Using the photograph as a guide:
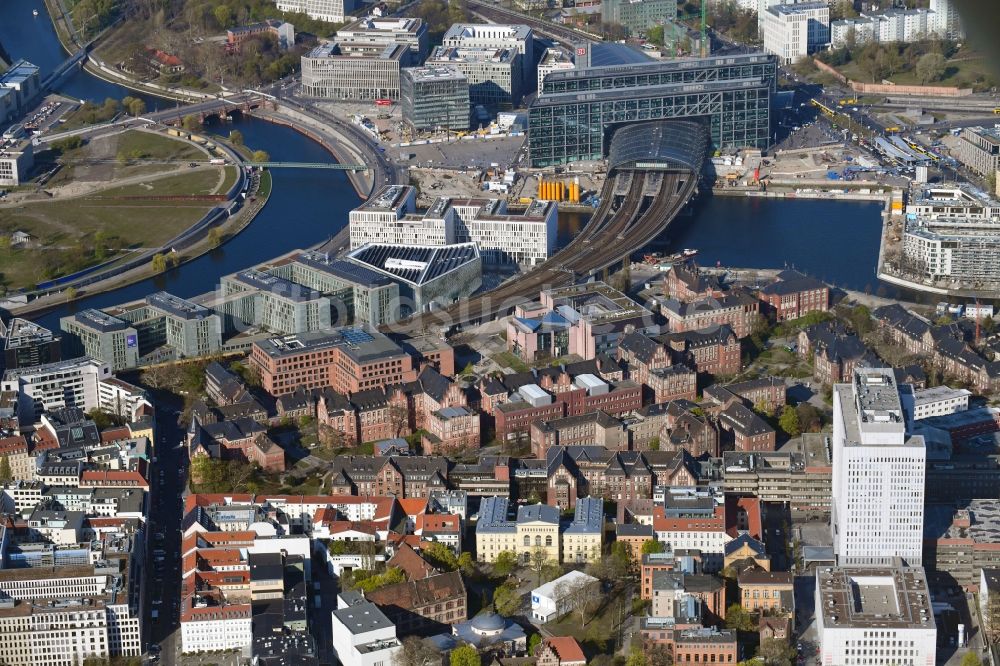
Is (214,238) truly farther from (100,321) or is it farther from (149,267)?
(100,321)

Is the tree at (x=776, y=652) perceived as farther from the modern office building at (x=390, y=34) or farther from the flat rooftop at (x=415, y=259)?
the modern office building at (x=390, y=34)


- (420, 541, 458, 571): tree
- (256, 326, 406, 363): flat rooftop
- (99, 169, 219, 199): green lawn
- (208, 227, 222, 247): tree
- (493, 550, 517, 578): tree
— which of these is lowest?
(493, 550, 517, 578): tree

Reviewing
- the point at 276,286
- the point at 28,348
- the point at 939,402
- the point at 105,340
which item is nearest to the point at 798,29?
the point at 276,286

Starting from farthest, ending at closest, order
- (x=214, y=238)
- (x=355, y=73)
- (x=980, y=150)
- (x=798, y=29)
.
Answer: (x=798, y=29)
(x=355, y=73)
(x=980, y=150)
(x=214, y=238)

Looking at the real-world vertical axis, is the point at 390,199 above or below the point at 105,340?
above

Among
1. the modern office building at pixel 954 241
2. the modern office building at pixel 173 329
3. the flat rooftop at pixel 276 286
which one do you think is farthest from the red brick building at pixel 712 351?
the modern office building at pixel 173 329

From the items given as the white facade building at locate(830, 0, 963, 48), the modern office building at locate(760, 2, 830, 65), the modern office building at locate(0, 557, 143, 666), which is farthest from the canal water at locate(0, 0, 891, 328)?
the white facade building at locate(830, 0, 963, 48)

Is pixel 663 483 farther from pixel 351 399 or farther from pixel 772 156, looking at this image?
pixel 772 156

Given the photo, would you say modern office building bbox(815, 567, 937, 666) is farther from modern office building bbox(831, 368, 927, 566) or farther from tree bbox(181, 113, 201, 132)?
tree bbox(181, 113, 201, 132)
